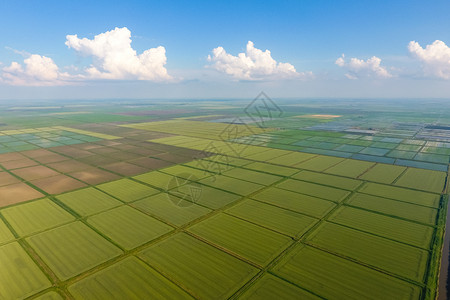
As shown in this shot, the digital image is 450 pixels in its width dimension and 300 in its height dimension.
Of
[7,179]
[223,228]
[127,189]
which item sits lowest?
[223,228]

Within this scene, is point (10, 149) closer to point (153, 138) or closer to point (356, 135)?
point (153, 138)

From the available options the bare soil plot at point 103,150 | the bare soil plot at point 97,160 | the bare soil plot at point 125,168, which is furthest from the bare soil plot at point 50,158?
the bare soil plot at point 125,168

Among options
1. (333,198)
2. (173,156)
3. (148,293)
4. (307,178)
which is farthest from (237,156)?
(148,293)

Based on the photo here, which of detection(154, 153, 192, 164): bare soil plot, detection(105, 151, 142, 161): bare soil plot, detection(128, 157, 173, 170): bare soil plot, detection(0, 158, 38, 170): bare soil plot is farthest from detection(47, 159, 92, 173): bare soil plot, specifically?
detection(154, 153, 192, 164): bare soil plot

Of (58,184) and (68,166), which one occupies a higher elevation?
(68,166)

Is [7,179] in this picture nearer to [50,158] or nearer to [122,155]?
[50,158]

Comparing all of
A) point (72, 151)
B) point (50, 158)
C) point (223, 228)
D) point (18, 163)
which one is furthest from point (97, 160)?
point (223, 228)

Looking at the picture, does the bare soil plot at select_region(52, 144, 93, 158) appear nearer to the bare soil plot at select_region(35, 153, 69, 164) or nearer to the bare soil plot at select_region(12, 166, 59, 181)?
the bare soil plot at select_region(35, 153, 69, 164)

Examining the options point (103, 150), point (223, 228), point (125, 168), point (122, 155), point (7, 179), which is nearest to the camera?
point (223, 228)

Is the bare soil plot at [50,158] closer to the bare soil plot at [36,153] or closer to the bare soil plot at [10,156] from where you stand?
the bare soil plot at [36,153]
